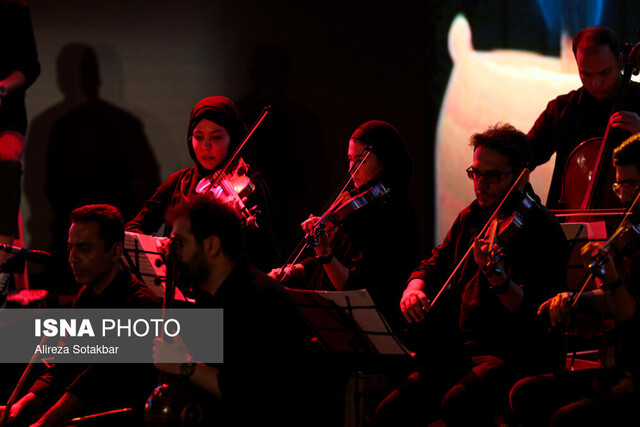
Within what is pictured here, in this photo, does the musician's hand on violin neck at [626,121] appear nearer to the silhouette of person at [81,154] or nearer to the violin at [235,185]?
the violin at [235,185]

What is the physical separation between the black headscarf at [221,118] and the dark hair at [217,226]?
4.90 ft

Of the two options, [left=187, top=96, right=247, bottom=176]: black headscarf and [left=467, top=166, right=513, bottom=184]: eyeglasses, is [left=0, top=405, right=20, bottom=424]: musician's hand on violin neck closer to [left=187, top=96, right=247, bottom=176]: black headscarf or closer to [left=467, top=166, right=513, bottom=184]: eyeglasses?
[left=187, top=96, right=247, bottom=176]: black headscarf

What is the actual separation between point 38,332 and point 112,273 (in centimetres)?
88

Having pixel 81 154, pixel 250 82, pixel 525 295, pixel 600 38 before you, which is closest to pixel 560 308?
pixel 525 295

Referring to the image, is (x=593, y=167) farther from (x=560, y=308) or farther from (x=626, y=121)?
(x=560, y=308)

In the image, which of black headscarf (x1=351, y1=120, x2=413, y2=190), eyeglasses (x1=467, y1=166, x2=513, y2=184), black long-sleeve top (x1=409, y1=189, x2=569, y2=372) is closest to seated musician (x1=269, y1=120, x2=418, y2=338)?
black headscarf (x1=351, y1=120, x2=413, y2=190)

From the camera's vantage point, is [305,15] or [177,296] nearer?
[177,296]

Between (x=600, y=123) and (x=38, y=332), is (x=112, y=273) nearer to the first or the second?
(x=38, y=332)

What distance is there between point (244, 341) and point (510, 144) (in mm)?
1311

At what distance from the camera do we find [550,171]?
497cm

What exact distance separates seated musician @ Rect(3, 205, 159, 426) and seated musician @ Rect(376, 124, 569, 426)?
934mm

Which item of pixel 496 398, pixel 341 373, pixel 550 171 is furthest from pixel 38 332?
pixel 550 171

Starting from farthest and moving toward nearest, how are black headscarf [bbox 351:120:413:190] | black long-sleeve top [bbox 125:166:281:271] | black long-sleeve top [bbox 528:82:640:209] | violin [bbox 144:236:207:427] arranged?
black long-sleeve top [bbox 125:166:281:271] → black long-sleeve top [bbox 528:82:640:209] → black headscarf [bbox 351:120:413:190] → violin [bbox 144:236:207:427]

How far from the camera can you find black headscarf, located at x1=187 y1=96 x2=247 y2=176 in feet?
13.3
